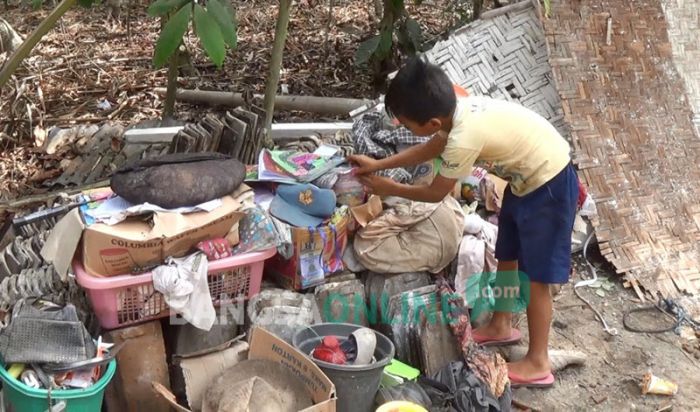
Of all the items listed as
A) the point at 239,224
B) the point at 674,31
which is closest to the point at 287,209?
the point at 239,224

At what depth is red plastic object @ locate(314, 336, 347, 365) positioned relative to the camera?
113 inches

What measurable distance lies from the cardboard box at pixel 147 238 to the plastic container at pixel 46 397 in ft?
1.54

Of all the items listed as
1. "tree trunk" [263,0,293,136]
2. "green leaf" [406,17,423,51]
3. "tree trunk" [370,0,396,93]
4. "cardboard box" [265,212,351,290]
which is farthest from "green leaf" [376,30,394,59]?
"cardboard box" [265,212,351,290]

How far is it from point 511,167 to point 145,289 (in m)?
1.57

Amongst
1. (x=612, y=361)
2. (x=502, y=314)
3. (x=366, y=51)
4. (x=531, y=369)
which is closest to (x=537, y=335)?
(x=531, y=369)

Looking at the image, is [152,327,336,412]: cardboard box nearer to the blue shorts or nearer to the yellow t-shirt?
the yellow t-shirt

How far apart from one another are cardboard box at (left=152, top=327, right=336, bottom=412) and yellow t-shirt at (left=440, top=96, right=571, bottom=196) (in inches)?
36.4

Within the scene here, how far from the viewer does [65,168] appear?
500 cm

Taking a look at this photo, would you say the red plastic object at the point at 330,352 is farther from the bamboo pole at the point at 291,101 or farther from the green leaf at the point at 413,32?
the green leaf at the point at 413,32

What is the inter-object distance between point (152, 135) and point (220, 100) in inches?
57.1

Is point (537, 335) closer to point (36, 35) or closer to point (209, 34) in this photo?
point (209, 34)

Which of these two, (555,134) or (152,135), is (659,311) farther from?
(152,135)

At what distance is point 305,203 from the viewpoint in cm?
340

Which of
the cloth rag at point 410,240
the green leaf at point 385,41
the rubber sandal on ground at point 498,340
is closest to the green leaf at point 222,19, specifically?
the cloth rag at point 410,240
